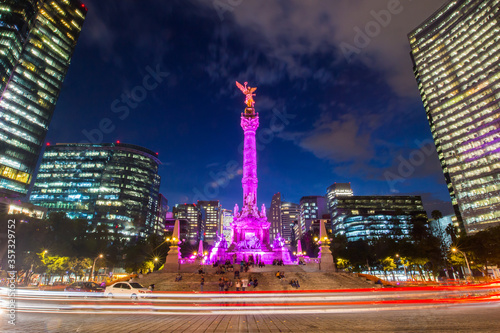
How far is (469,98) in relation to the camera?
3349 inches

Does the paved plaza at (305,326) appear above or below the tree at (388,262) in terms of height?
below

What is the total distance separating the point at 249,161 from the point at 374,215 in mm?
78674

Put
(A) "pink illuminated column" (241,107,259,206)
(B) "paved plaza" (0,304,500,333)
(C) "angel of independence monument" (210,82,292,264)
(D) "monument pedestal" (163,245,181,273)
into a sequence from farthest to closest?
1. (A) "pink illuminated column" (241,107,259,206)
2. (C) "angel of independence monument" (210,82,292,264)
3. (D) "monument pedestal" (163,245,181,273)
4. (B) "paved plaza" (0,304,500,333)

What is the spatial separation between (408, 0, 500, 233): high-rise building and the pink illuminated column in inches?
2837

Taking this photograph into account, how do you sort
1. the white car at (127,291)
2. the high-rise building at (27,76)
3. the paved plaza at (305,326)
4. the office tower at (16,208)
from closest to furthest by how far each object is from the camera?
1. the paved plaza at (305,326)
2. the white car at (127,291)
3. the office tower at (16,208)
4. the high-rise building at (27,76)

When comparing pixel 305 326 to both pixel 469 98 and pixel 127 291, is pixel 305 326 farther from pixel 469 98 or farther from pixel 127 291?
pixel 469 98

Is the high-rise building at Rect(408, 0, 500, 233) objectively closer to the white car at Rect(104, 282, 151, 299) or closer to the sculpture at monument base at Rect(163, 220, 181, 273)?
the sculpture at monument base at Rect(163, 220, 181, 273)

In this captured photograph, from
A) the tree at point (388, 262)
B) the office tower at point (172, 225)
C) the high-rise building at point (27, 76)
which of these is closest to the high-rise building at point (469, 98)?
the tree at point (388, 262)

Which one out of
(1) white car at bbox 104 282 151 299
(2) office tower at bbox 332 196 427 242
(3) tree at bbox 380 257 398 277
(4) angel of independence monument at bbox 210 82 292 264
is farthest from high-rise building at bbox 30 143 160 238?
(1) white car at bbox 104 282 151 299

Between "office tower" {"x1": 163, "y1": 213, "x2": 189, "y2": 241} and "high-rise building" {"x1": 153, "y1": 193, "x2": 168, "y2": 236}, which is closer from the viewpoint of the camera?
"high-rise building" {"x1": 153, "y1": 193, "x2": 168, "y2": 236}

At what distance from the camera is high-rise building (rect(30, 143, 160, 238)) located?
101 m

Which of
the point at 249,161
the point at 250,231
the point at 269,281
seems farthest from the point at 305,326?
the point at 249,161

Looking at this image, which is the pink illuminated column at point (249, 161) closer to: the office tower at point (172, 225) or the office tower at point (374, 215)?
the office tower at point (374, 215)

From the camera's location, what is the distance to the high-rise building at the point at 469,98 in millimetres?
78312
